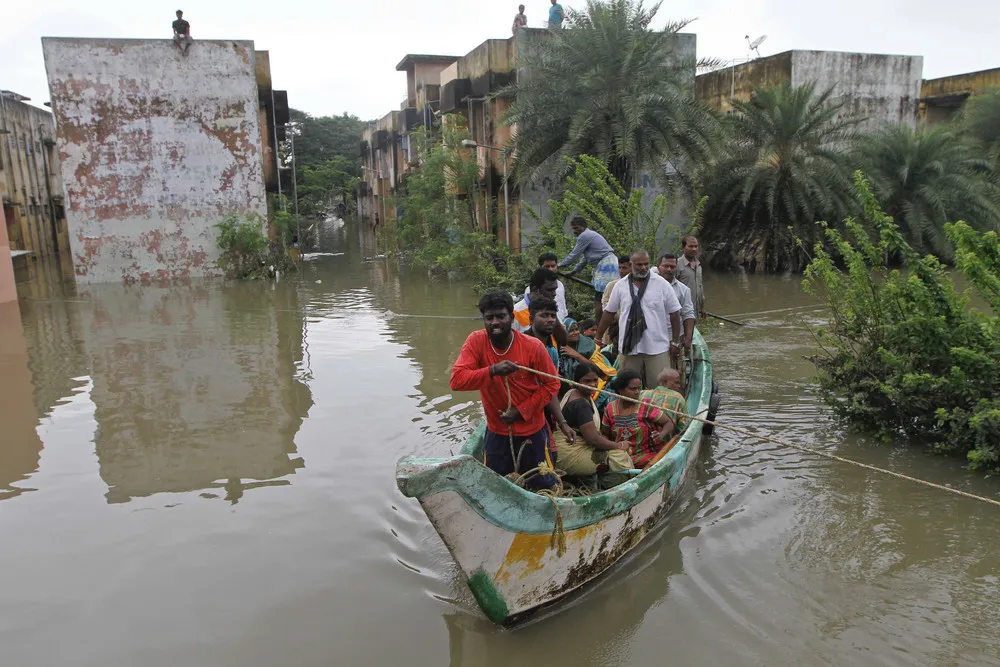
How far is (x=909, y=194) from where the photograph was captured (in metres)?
19.1

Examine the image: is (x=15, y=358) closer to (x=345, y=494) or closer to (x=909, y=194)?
(x=345, y=494)

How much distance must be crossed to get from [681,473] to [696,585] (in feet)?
3.09

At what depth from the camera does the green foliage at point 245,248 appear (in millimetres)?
19812

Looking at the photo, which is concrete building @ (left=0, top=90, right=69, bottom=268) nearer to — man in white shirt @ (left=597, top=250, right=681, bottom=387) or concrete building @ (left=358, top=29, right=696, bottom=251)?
concrete building @ (left=358, top=29, right=696, bottom=251)

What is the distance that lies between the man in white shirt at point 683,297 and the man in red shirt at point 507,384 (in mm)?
2786

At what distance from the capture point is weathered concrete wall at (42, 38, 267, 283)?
18.7 metres

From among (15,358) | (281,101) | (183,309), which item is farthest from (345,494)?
(281,101)

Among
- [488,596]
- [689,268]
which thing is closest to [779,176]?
[689,268]

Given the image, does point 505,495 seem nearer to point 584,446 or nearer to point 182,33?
point 584,446

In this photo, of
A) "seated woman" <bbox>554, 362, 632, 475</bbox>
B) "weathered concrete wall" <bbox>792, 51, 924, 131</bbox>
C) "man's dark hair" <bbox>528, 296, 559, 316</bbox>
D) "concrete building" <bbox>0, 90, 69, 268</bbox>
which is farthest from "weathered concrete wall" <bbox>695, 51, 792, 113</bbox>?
"concrete building" <bbox>0, 90, 69, 268</bbox>

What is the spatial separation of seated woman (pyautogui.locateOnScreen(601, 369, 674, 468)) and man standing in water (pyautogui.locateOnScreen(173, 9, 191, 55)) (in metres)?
17.6

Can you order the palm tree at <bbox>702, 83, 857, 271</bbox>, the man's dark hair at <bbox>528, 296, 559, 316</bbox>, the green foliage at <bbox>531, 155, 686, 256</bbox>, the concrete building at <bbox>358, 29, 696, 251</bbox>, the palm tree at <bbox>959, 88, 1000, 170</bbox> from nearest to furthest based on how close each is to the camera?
the man's dark hair at <bbox>528, 296, 559, 316</bbox> → the green foliage at <bbox>531, 155, 686, 256</bbox> → the palm tree at <bbox>702, 83, 857, 271</bbox> → the concrete building at <bbox>358, 29, 696, 251</bbox> → the palm tree at <bbox>959, 88, 1000, 170</bbox>

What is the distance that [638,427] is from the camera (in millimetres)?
5727

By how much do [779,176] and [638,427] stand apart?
1468 cm
